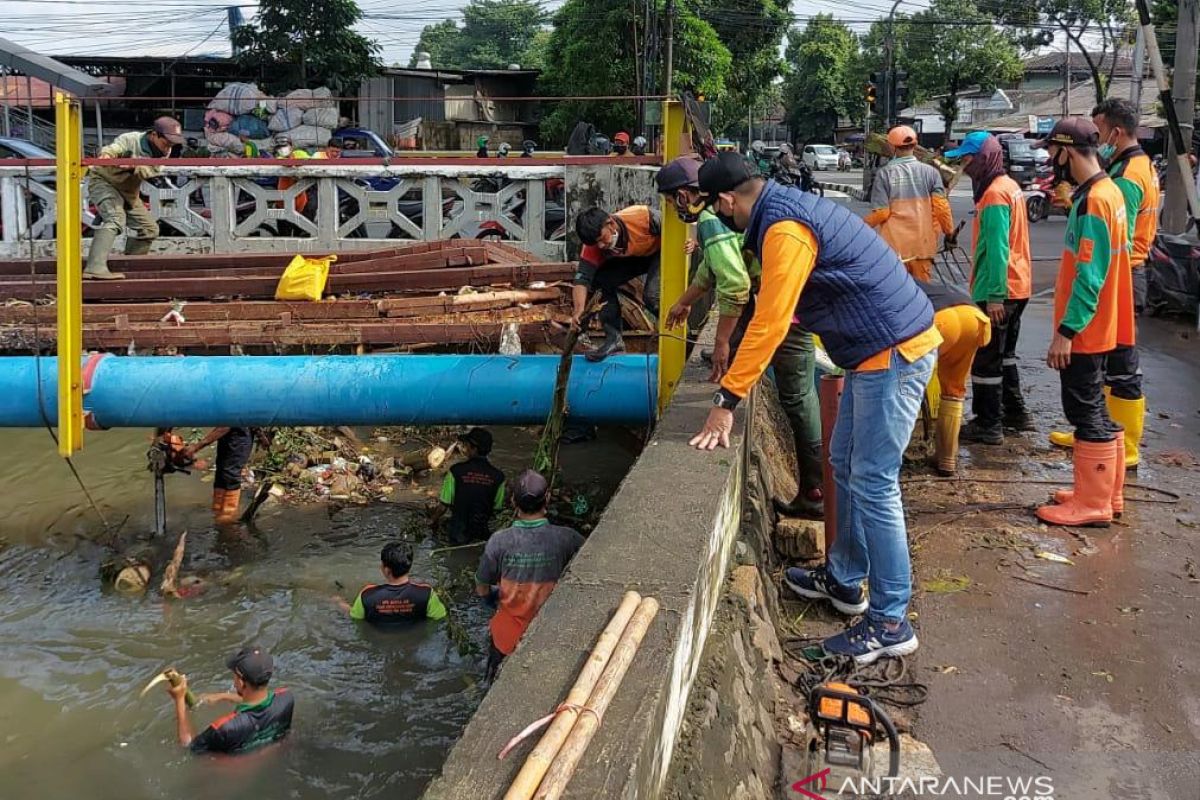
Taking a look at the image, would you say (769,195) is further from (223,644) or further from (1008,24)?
(1008,24)

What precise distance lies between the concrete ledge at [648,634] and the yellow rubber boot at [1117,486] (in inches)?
75.5

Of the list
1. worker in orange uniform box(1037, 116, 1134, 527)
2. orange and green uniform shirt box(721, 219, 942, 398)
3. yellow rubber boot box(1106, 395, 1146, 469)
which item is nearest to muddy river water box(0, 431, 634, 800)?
orange and green uniform shirt box(721, 219, 942, 398)

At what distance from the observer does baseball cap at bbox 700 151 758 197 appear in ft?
11.6

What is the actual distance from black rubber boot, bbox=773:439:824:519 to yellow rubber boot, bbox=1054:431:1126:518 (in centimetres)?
119

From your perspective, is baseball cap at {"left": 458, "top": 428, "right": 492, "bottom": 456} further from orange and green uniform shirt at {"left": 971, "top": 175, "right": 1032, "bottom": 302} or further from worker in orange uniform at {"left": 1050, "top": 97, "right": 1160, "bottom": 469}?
worker in orange uniform at {"left": 1050, "top": 97, "right": 1160, "bottom": 469}

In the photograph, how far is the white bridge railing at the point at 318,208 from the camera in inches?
439

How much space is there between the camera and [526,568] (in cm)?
430

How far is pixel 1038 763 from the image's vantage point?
3.19 meters

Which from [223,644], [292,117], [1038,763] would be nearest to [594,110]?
[292,117]

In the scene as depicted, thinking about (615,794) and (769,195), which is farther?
(769,195)

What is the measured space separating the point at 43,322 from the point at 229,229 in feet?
10.6

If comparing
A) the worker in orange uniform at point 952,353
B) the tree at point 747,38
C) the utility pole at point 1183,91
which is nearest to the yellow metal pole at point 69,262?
the worker in orange uniform at point 952,353

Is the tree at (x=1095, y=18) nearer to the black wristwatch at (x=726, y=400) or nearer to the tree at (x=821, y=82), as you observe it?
the tree at (x=821, y=82)

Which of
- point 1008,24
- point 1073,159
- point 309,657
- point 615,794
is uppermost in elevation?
point 1008,24
